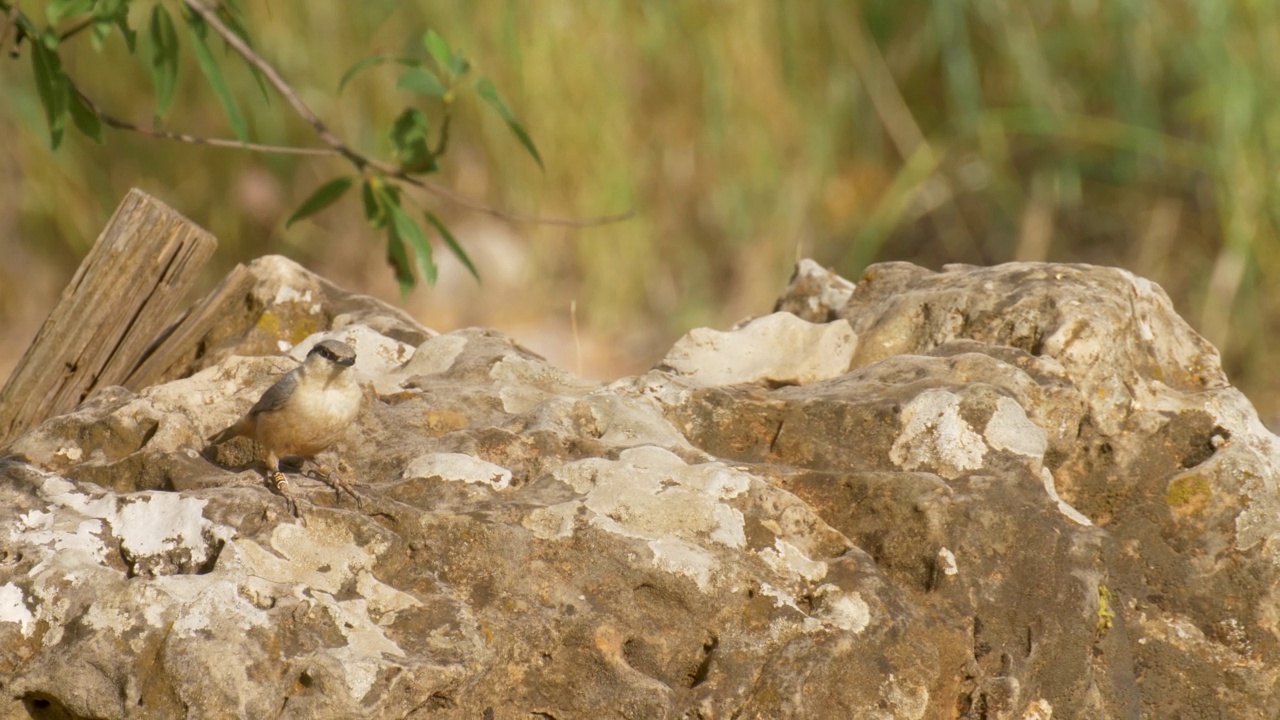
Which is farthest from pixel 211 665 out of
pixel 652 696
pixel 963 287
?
pixel 963 287

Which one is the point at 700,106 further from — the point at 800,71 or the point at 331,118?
the point at 331,118

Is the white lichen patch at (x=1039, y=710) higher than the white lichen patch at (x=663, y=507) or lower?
lower

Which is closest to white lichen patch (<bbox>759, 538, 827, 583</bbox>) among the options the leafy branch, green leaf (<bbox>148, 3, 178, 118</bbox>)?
the leafy branch

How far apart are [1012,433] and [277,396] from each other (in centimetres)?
156

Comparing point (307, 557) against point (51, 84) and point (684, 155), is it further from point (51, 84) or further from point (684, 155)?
point (684, 155)

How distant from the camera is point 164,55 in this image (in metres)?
3.50

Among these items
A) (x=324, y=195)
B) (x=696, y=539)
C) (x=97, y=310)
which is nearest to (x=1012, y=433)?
(x=696, y=539)

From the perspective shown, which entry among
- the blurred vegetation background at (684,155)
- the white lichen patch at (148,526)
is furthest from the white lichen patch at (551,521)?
the blurred vegetation background at (684,155)

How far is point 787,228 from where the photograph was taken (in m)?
7.83

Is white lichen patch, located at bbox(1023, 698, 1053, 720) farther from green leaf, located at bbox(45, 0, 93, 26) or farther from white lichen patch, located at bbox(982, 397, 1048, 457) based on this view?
green leaf, located at bbox(45, 0, 93, 26)

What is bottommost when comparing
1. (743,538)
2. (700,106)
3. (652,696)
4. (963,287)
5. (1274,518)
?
(652,696)

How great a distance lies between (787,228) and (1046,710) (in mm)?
5616

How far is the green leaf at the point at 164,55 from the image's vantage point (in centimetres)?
346

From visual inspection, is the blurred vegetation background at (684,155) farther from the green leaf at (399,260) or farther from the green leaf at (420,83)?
the green leaf at (420,83)
